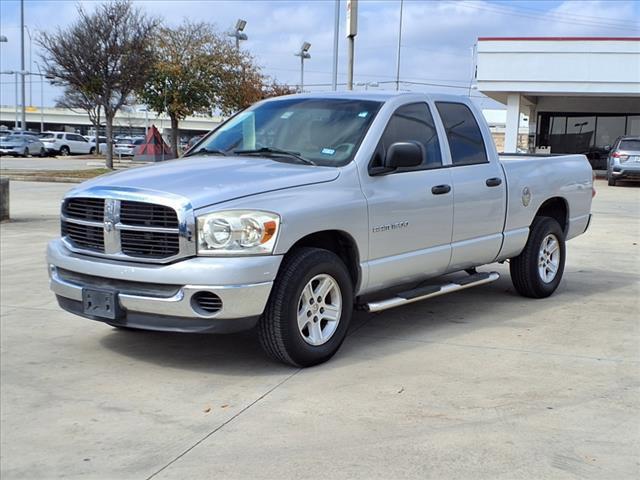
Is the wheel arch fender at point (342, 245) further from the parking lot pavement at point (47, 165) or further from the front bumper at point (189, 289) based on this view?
the parking lot pavement at point (47, 165)

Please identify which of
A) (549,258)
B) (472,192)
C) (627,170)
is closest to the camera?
(472,192)

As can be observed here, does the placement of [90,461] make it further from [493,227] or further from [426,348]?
[493,227]

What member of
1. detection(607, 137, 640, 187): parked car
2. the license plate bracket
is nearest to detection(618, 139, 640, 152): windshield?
detection(607, 137, 640, 187): parked car

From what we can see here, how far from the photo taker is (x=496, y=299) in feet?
24.7

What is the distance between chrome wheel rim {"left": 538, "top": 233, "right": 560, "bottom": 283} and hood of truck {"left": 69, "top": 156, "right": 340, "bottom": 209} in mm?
3142

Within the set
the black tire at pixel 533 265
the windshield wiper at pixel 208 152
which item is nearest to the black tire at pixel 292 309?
the windshield wiper at pixel 208 152

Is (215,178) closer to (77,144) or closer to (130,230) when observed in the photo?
(130,230)

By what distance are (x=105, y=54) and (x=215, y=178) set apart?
22330 millimetres

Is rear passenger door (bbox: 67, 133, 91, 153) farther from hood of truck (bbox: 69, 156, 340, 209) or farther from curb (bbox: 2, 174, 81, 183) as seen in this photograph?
hood of truck (bbox: 69, 156, 340, 209)

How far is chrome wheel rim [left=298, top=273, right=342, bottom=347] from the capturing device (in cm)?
502

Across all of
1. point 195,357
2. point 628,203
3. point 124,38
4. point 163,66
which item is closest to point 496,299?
point 195,357

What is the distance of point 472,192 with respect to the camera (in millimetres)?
6398

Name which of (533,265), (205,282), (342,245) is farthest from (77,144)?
(205,282)

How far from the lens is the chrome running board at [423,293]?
5527 millimetres
